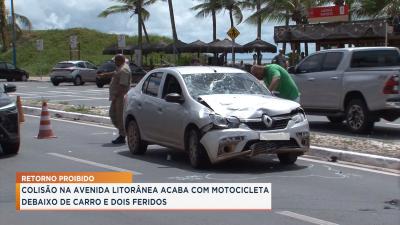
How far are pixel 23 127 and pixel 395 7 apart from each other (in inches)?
908

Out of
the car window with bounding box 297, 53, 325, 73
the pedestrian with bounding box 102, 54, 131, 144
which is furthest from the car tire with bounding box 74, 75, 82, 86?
the pedestrian with bounding box 102, 54, 131, 144

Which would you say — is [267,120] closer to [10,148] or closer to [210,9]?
[10,148]

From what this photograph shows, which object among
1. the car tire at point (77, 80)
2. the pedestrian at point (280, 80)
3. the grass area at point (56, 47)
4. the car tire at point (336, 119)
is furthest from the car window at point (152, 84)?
the grass area at point (56, 47)

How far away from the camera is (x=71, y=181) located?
815 cm

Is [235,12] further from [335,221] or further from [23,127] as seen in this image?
[335,221]

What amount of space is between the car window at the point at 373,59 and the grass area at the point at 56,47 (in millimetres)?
52142

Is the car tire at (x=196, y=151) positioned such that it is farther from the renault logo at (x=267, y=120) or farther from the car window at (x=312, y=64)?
the car window at (x=312, y=64)

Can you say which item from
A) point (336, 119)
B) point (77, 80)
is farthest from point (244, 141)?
point (77, 80)

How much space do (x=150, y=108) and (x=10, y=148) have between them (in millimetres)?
2654

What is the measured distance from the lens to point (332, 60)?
15.4 metres

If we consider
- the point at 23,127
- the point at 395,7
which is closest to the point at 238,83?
the point at 23,127

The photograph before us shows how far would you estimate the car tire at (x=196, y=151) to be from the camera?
9930mm

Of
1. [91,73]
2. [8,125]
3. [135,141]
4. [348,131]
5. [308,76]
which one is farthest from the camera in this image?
[91,73]

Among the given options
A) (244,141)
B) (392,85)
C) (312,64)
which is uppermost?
(312,64)
